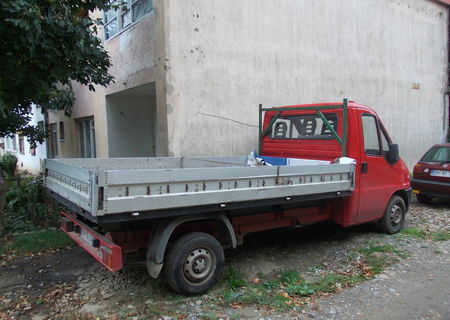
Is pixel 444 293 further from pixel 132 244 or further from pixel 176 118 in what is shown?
pixel 176 118

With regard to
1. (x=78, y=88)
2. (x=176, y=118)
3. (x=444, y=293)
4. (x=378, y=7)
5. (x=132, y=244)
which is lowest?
(x=444, y=293)

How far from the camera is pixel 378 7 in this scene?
10.7 meters

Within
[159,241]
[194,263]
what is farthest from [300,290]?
[159,241]

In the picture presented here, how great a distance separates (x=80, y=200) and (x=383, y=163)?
4463 millimetres

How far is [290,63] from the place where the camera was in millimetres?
8531

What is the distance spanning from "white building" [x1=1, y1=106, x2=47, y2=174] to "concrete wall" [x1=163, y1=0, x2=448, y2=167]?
9.97 metres

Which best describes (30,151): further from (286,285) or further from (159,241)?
(286,285)

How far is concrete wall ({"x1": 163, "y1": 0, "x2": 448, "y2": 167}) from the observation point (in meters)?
6.96

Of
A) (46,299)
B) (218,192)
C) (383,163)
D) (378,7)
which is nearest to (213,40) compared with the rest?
(383,163)

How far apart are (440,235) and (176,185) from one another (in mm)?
4846

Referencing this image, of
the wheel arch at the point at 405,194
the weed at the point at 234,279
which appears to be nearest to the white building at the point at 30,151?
the weed at the point at 234,279

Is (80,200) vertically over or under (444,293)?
over

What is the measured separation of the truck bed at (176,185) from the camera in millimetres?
3191

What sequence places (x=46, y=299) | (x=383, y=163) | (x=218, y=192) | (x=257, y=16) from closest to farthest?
(x=218, y=192)
(x=46, y=299)
(x=383, y=163)
(x=257, y=16)
